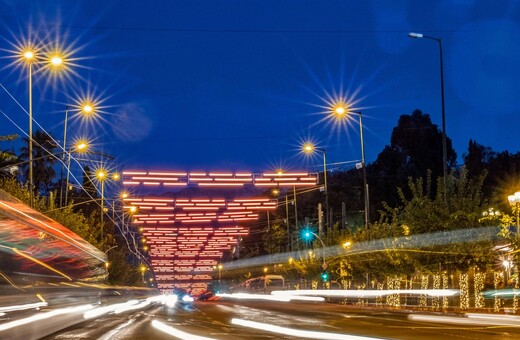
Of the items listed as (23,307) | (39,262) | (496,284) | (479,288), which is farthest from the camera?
(479,288)

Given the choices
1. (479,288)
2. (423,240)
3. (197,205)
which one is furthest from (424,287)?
(197,205)

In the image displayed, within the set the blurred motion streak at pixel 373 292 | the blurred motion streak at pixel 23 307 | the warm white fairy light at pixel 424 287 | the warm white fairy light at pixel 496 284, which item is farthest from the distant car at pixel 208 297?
the blurred motion streak at pixel 23 307

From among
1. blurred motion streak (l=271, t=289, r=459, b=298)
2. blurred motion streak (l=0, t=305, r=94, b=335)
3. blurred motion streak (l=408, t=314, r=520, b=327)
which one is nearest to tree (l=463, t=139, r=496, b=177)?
blurred motion streak (l=271, t=289, r=459, b=298)

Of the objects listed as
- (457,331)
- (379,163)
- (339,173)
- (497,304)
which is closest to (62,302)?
(457,331)

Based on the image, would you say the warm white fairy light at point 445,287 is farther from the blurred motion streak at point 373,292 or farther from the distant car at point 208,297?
the distant car at point 208,297

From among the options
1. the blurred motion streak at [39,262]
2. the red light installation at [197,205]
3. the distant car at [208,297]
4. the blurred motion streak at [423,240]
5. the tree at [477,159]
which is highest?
the tree at [477,159]

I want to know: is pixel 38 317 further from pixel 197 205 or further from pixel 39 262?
pixel 197 205

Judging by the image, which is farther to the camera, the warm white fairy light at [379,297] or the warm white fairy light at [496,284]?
the warm white fairy light at [379,297]

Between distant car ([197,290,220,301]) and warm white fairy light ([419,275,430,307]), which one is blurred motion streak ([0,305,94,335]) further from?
distant car ([197,290,220,301])

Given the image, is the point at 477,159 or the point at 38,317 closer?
the point at 38,317

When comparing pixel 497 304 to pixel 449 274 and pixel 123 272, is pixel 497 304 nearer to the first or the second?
pixel 449 274

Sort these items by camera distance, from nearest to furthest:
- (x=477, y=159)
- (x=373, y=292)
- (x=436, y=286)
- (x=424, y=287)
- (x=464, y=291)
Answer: (x=464, y=291)
(x=436, y=286)
(x=424, y=287)
(x=373, y=292)
(x=477, y=159)

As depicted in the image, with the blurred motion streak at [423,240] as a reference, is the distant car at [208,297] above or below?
below

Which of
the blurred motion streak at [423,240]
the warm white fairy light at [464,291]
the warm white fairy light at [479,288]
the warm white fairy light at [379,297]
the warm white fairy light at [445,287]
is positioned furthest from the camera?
the warm white fairy light at [379,297]
